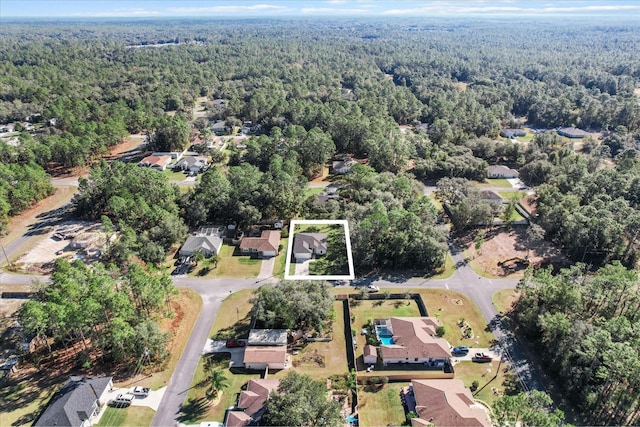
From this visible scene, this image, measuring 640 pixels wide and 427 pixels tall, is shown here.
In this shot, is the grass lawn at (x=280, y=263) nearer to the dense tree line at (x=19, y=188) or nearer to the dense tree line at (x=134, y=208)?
the dense tree line at (x=134, y=208)

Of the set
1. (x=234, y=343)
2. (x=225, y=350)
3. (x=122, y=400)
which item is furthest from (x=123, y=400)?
(x=234, y=343)

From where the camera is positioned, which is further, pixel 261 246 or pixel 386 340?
pixel 261 246

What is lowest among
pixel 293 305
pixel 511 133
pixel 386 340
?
pixel 511 133

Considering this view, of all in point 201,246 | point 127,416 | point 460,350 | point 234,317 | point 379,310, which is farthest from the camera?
point 201,246

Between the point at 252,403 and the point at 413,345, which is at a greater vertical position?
the point at 252,403

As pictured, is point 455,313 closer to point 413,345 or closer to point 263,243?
point 413,345

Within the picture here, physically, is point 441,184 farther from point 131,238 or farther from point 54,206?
point 54,206

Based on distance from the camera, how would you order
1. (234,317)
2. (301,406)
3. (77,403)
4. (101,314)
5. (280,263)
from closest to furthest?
(301,406)
(77,403)
(101,314)
(234,317)
(280,263)

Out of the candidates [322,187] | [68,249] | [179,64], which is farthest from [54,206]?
[179,64]
